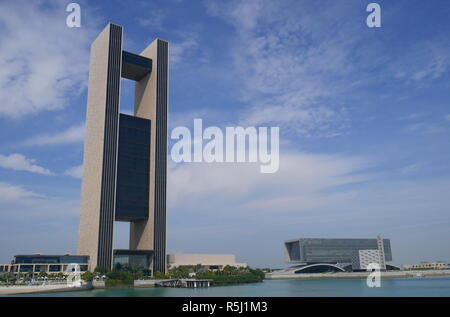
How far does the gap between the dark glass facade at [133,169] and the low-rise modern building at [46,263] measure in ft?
36.5

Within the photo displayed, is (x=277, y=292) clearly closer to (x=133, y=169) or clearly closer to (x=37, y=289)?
(x=37, y=289)

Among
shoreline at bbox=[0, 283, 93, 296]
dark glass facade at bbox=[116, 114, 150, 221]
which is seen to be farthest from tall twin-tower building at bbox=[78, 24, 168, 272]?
shoreline at bbox=[0, 283, 93, 296]

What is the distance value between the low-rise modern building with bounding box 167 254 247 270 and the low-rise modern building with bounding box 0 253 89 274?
28.4 metres

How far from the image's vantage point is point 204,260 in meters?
110

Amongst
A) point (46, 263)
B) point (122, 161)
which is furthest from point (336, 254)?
point (46, 263)

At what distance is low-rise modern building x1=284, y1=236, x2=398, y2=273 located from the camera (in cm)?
15262

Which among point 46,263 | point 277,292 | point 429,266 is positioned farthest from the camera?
point 429,266

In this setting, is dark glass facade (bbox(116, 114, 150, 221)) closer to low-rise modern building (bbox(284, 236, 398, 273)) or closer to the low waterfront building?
low-rise modern building (bbox(284, 236, 398, 273))

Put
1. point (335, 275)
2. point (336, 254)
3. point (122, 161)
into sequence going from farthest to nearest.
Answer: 1. point (336, 254)
2. point (335, 275)
3. point (122, 161)

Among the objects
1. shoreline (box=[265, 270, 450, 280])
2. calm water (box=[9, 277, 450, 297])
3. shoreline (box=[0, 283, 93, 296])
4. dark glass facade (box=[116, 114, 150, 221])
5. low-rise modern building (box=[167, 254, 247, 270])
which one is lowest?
shoreline (box=[265, 270, 450, 280])

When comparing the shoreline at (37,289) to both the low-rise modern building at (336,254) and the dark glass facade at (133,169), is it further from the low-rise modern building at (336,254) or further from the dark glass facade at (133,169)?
the low-rise modern building at (336,254)

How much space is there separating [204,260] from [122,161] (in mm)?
39789
